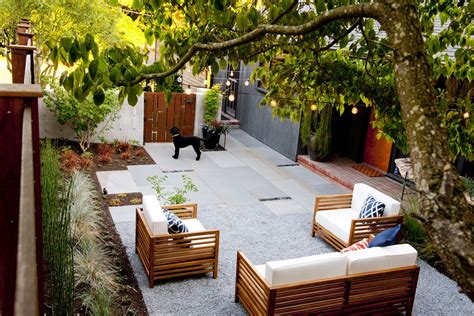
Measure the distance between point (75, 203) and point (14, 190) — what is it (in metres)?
5.23

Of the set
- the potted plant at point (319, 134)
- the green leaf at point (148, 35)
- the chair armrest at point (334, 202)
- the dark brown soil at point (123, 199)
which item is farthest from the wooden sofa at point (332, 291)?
the potted plant at point (319, 134)

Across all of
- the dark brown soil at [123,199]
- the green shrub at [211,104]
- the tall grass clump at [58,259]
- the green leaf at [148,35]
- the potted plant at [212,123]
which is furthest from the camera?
the green shrub at [211,104]

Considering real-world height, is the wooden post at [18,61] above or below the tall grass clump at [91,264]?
above

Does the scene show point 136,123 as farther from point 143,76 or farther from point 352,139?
point 143,76

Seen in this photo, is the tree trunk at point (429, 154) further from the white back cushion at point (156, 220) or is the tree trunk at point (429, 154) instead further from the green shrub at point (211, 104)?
the green shrub at point (211, 104)

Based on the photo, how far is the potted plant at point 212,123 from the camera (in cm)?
1338

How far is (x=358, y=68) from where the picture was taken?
458cm

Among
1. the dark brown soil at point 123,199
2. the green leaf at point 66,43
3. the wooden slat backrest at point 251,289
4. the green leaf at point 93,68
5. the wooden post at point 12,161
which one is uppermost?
the green leaf at point 66,43

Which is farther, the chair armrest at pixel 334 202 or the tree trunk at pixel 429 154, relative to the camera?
the chair armrest at pixel 334 202

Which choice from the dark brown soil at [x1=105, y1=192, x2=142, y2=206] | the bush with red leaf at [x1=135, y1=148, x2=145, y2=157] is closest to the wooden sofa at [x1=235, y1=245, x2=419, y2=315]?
the dark brown soil at [x1=105, y1=192, x2=142, y2=206]

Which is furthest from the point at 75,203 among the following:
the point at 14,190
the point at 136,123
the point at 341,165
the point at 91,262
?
the point at 341,165

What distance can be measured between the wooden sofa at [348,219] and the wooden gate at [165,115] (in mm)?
6247

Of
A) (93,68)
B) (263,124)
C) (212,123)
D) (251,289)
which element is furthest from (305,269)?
(263,124)

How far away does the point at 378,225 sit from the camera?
25.2ft
